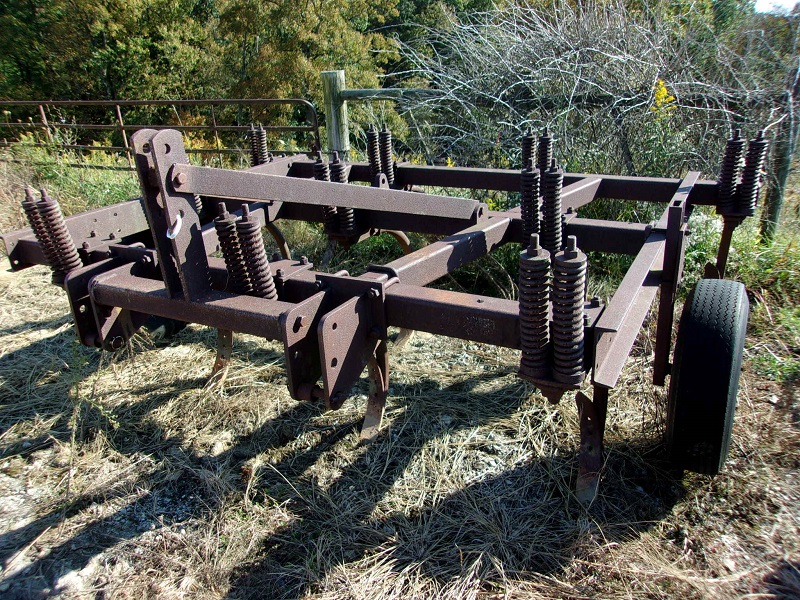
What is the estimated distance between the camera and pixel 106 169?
8641 mm

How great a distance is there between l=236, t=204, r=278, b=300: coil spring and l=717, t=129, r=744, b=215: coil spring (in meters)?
2.59

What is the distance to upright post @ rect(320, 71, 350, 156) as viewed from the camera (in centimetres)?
688

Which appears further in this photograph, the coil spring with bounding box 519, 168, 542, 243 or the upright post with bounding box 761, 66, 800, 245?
the upright post with bounding box 761, 66, 800, 245

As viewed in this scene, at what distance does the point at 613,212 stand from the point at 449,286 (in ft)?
5.21

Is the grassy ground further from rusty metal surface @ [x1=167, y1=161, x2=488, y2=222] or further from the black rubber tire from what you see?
rusty metal surface @ [x1=167, y1=161, x2=488, y2=222]

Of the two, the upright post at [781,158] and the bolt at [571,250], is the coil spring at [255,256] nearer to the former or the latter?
the bolt at [571,250]

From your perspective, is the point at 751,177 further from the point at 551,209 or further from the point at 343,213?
the point at 343,213

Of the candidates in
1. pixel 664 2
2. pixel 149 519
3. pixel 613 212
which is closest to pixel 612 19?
pixel 664 2

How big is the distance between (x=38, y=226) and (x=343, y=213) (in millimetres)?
1520

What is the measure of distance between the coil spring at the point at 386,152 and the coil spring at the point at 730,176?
1948mm

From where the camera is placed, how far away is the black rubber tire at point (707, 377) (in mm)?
2303

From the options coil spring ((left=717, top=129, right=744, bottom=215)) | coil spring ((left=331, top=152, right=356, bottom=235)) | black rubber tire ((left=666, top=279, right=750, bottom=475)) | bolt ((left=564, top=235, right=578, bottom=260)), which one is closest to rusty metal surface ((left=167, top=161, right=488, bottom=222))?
coil spring ((left=331, top=152, right=356, bottom=235))

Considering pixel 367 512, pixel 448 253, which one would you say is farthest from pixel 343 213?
pixel 367 512

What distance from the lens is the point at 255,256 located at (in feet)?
7.00
